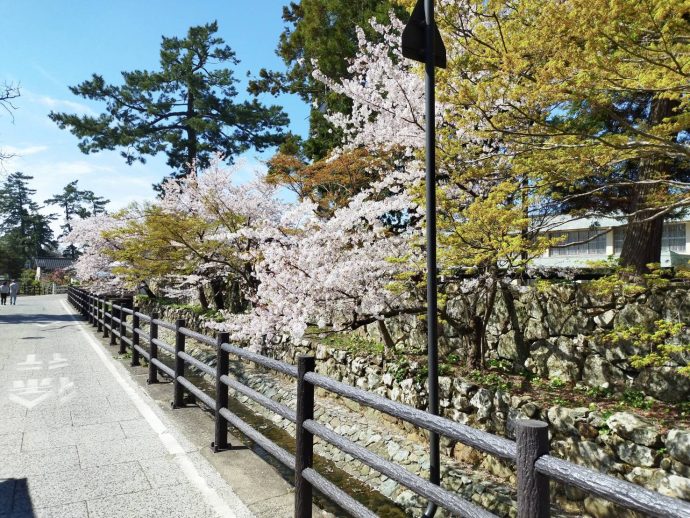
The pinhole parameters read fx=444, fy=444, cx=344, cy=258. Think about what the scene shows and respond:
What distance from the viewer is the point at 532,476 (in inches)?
70.9

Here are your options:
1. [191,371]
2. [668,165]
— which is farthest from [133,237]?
[668,165]

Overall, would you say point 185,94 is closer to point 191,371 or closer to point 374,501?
point 191,371

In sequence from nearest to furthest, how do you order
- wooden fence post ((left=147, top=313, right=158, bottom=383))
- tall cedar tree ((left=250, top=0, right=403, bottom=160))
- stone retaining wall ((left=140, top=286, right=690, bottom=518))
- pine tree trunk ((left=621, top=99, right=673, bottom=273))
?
stone retaining wall ((left=140, top=286, right=690, bottom=518))
pine tree trunk ((left=621, top=99, right=673, bottom=273))
wooden fence post ((left=147, top=313, right=158, bottom=383))
tall cedar tree ((left=250, top=0, right=403, bottom=160))

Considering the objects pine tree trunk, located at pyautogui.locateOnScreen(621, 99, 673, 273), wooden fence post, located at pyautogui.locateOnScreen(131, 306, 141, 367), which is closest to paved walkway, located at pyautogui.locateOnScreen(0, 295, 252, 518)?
wooden fence post, located at pyautogui.locateOnScreen(131, 306, 141, 367)

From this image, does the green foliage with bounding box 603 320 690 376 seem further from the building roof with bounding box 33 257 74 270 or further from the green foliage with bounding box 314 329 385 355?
the building roof with bounding box 33 257 74 270

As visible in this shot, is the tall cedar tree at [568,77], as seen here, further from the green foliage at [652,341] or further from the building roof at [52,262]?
the building roof at [52,262]

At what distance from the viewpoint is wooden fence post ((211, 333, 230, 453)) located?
187 inches

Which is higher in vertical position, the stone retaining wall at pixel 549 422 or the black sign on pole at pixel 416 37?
the black sign on pole at pixel 416 37

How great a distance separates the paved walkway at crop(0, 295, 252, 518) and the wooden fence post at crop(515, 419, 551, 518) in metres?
2.42

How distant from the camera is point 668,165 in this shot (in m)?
7.58

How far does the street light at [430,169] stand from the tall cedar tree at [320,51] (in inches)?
368

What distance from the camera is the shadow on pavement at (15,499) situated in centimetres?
343

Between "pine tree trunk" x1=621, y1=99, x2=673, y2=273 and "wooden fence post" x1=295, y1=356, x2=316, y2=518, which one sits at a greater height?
"pine tree trunk" x1=621, y1=99, x2=673, y2=273

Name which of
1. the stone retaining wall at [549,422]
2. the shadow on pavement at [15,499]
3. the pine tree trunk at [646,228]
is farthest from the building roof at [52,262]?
the pine tree trunk at [646,228]
